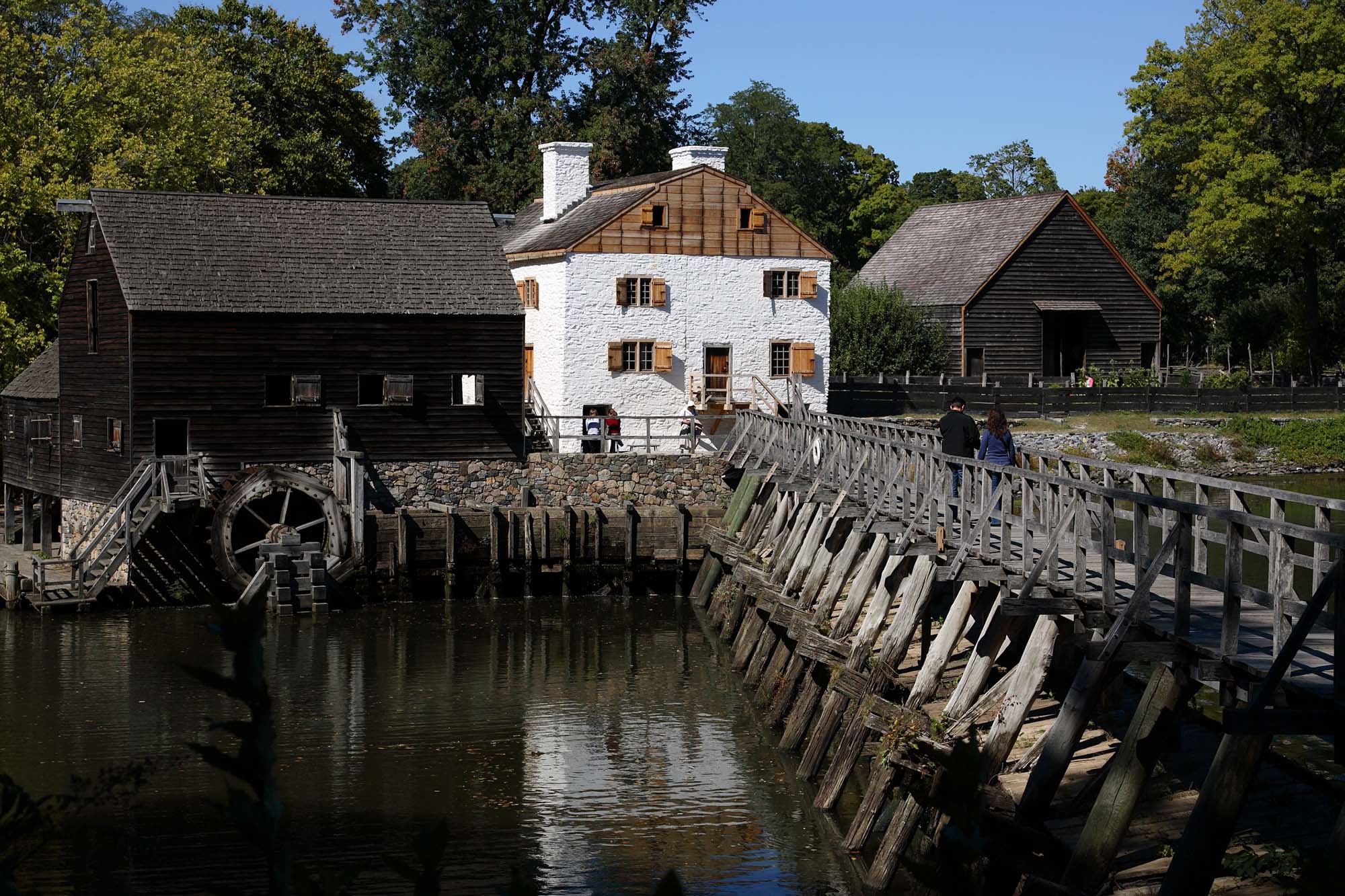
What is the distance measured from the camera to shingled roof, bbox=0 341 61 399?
37.8 meters

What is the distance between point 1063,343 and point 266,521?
3260 cm

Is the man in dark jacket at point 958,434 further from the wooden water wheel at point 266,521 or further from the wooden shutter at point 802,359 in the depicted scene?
the wooden shutter at point 802,359

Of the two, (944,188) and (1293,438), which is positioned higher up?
(944,188)

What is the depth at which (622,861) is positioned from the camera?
15984 mm

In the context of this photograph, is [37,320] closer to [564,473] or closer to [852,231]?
[564,473]

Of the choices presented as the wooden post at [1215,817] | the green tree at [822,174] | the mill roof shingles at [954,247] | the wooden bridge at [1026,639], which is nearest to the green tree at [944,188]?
the green tree at [822,174]

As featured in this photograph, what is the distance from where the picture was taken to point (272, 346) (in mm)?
34219

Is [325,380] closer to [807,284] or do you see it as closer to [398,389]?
[398,389]

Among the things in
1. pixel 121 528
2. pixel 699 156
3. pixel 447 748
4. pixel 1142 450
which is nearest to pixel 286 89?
pixel 699 156

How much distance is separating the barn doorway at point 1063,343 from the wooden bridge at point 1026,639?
3160 cm

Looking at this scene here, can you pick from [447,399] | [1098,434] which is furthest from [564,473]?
[1098,434]

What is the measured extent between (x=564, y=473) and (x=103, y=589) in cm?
1048

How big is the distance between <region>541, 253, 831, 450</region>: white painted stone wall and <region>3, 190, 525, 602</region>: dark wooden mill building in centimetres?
394

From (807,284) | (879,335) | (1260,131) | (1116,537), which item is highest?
(1260,131)
